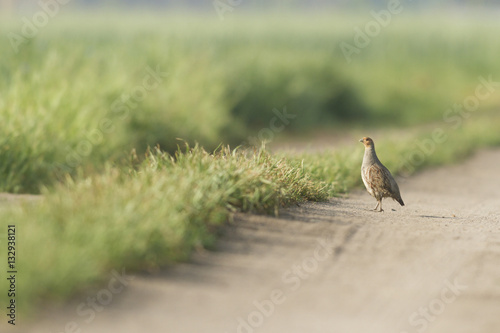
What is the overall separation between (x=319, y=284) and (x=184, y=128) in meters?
8.69

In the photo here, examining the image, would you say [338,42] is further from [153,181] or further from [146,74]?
[153,181]

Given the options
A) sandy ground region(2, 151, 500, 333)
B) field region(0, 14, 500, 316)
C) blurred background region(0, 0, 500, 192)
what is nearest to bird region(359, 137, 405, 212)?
sandy ground region(2, 151, 500, 333)

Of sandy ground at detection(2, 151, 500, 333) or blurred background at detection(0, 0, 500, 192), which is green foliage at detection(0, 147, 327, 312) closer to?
sandy ground at detection(2, 151, 500, 333)

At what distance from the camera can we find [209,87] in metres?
Answer: 15.9

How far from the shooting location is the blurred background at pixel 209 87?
37.5ft

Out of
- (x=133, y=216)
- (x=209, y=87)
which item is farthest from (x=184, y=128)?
(x=133, y=216)

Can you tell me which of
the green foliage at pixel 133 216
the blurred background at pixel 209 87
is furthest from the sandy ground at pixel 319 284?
the blurred background at pixel 209 87

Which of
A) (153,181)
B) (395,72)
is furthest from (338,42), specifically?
(153,181)

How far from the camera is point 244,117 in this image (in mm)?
17984

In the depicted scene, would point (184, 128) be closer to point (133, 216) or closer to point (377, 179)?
point (377, 179)

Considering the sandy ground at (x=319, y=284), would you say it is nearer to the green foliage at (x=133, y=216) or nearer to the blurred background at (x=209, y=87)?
the green foliage at (x=133, y=216)

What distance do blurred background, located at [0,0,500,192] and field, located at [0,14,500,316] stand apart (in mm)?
43

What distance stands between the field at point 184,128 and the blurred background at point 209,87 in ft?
0.14

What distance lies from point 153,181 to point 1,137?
4385mm
